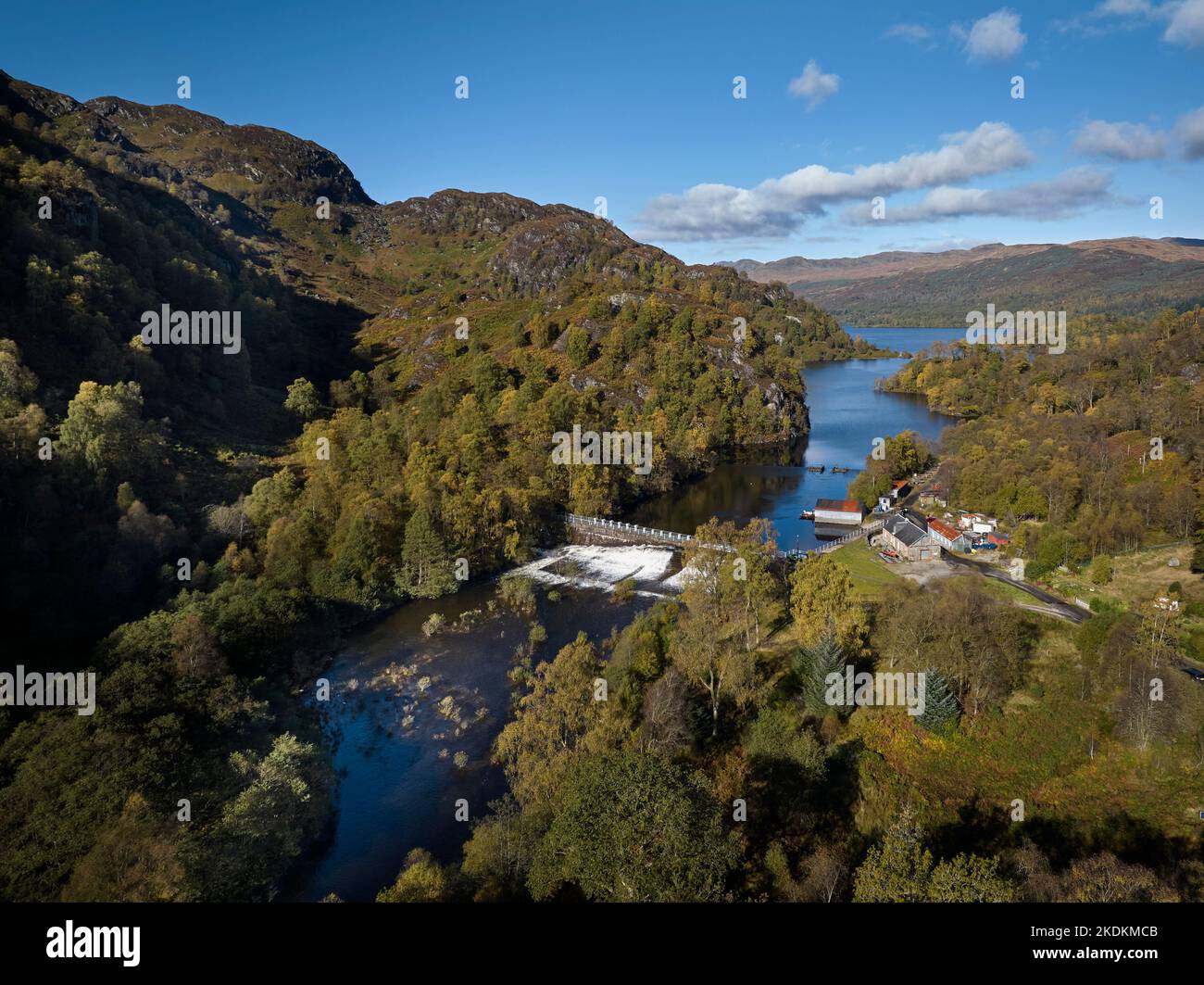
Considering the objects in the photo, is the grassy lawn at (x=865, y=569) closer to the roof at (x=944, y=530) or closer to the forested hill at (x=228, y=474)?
the roof at (x=944, y=530)

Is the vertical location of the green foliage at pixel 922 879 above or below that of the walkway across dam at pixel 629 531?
below

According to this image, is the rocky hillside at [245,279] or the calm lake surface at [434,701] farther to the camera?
the rocky hillside at [245,279]

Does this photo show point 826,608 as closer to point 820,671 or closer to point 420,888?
point 820,671

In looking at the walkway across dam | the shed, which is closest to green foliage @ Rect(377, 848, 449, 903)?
the walkway across dam

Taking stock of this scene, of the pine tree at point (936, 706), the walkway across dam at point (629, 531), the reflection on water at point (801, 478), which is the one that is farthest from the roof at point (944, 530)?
the pine tree at point (936, 706)

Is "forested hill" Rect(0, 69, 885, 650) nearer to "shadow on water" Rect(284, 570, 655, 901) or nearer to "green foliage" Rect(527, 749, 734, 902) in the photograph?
"shadow on water" Rect(284, 570, 655, 901)
